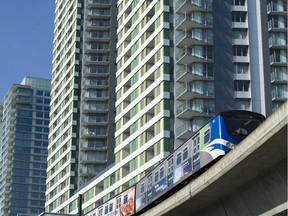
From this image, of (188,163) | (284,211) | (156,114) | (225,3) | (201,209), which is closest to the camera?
(284,211)

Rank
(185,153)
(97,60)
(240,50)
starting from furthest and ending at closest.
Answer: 1. (97,60)
2. (240,50)
3. (185,153)

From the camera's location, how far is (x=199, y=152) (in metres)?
31.3

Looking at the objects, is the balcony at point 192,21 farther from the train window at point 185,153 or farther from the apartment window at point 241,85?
the train window at point 185,153

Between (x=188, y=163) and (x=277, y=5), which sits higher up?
(x=277, y=5)

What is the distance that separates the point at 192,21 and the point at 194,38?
2.29 metres

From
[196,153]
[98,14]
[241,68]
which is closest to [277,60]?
[241,68]

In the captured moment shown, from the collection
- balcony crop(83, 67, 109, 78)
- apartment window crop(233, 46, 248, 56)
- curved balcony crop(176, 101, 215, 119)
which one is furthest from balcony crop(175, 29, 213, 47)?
balcony crop(83, 67, 109, 78)

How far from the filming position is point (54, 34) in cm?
13950

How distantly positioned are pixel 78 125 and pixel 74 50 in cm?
1544

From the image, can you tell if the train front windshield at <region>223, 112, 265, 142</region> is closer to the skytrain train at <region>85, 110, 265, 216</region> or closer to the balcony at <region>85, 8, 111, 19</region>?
the skytrain train at <region>85, 110, 265, 216</region>

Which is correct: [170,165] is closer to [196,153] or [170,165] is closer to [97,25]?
[196,153]

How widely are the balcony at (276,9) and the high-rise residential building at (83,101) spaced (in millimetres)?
35899

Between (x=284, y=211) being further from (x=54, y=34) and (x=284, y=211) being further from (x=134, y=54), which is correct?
(x=54, y=34)

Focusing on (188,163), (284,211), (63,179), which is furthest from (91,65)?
(284,211)
